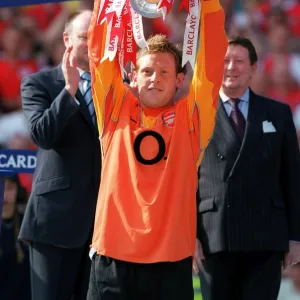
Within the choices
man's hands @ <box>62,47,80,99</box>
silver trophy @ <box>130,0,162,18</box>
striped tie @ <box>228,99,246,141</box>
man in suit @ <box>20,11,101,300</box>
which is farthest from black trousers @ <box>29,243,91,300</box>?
silver trophy @ <box>130,0,162,18</box>

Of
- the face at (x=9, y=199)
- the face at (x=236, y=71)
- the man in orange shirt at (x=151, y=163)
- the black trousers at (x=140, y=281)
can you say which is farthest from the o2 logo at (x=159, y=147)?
the face at (x=9, y=199)

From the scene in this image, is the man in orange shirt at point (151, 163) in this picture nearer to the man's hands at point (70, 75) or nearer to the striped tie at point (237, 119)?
the man's hands at point (70, 75)

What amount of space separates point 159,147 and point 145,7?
25.4 inches

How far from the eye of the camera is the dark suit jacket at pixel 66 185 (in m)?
4.68

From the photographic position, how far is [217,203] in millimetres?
4898

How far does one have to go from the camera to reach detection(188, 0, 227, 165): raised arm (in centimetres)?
389

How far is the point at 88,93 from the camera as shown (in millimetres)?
4891

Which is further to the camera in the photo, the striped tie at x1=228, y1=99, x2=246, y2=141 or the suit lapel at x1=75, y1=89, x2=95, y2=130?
the striped tie at x1=228, y1=99, x2=246, y2=141

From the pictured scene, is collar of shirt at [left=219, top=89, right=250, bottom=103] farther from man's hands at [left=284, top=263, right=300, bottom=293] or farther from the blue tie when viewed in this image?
man's hands at [left=284, top=263, right=300, bottom=293]

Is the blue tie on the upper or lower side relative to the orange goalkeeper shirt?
upper

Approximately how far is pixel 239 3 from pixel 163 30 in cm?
99

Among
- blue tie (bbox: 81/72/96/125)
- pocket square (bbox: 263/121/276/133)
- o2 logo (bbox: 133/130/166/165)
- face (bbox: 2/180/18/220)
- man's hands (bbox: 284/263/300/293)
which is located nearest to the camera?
o2 logo (bbox: 133/130/166/165)

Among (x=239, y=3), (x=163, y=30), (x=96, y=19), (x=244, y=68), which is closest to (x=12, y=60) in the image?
(x=163, y=30)

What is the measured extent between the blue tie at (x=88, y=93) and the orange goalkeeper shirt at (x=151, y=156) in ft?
2.55
